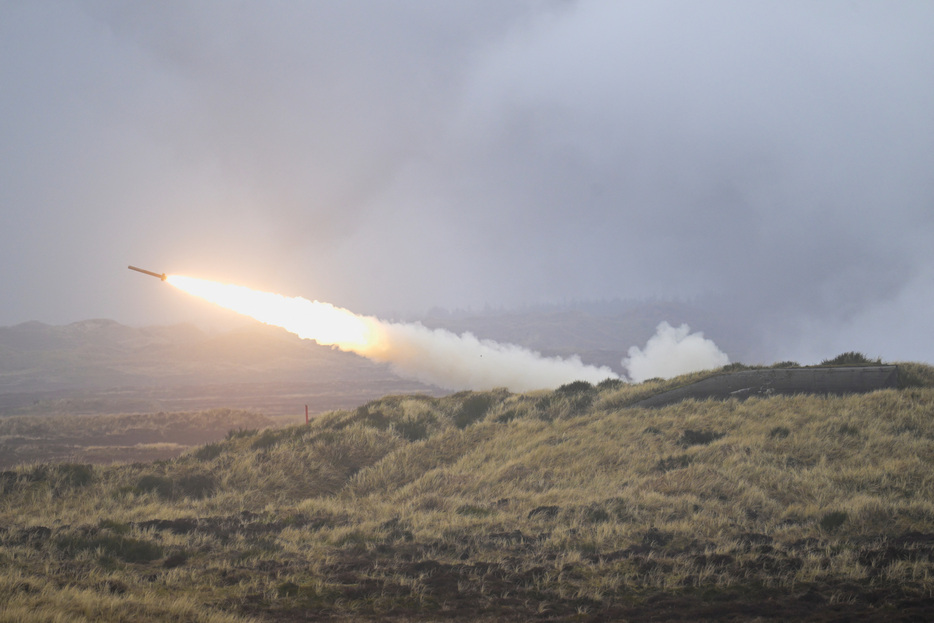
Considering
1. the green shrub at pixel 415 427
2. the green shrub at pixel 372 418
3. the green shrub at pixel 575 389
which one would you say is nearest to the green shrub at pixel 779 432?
the green shrub at pixel 575 389

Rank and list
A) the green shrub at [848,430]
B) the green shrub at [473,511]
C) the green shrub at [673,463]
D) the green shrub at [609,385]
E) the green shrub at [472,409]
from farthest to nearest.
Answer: the green shrub at [609,385], the green shrub at [472,409], the green shrub at [848,430], the green shrub at [673,463], the green shrub at [473,511]

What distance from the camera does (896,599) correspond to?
33.1 ft

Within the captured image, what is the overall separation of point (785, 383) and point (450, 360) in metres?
21.9

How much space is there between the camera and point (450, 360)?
42.6 metres

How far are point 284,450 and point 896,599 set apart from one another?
21176 millimetres

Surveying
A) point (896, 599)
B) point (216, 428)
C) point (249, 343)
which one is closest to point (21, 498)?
point (896, 599)

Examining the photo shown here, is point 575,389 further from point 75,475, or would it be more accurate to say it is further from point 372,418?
point 75,475

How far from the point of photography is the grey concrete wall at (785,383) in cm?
2412

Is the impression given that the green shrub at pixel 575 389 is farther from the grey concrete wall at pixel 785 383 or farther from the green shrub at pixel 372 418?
the green shrub at pixel 372 418

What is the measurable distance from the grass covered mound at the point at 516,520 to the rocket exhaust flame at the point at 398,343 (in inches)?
375

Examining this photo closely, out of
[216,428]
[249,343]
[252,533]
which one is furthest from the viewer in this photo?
[249,343]

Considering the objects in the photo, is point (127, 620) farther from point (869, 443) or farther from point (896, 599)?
point (869, 443)

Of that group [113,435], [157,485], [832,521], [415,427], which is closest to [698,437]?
[832,521]

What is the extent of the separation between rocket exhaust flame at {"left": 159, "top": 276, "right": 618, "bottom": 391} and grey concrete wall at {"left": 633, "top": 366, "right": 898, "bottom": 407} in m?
16.7
